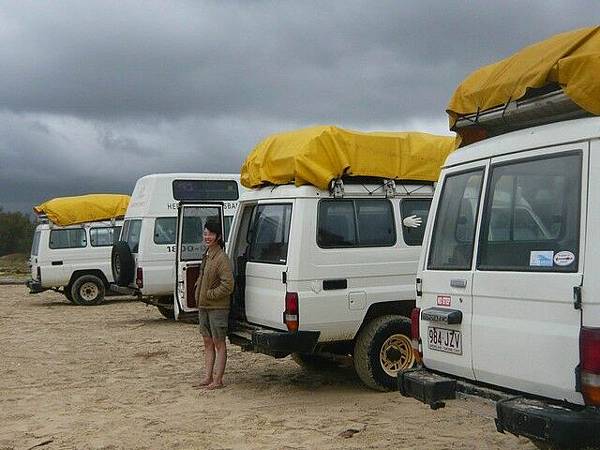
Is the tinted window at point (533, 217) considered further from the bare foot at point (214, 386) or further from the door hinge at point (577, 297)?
the bare foot at point (214, 386)

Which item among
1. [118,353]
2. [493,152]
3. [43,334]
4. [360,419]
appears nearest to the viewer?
[493,152]

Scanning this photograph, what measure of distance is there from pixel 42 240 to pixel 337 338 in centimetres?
1313

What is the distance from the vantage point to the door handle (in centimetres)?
484

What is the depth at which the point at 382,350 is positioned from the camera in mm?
7875

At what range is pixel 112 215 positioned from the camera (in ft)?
64.0

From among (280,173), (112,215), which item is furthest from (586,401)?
(112,215)

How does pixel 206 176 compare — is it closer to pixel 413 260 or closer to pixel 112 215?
pixel 112 215

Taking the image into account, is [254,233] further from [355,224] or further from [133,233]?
[133,233]

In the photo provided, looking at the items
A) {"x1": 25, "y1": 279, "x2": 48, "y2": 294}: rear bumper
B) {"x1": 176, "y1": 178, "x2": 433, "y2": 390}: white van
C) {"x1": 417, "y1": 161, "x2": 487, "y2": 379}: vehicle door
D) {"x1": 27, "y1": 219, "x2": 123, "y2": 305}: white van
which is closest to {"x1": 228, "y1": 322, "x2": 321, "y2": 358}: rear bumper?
{"x1": 176, "y1": 178, "x2": 433, "y2": 390}: white van

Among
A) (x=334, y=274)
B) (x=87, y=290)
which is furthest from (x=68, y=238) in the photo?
(x=334, y=274)

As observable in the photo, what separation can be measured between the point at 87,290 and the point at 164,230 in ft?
17.6

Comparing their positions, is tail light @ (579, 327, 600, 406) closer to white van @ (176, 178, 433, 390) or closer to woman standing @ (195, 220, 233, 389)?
white van @ (176, 178, 433, 390)

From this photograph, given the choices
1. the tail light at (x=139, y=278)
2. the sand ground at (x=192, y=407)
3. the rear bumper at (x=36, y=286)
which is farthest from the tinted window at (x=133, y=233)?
the rear bumper at (x=36, y=286)

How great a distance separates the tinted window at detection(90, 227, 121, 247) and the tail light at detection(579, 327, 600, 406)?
647 inches
